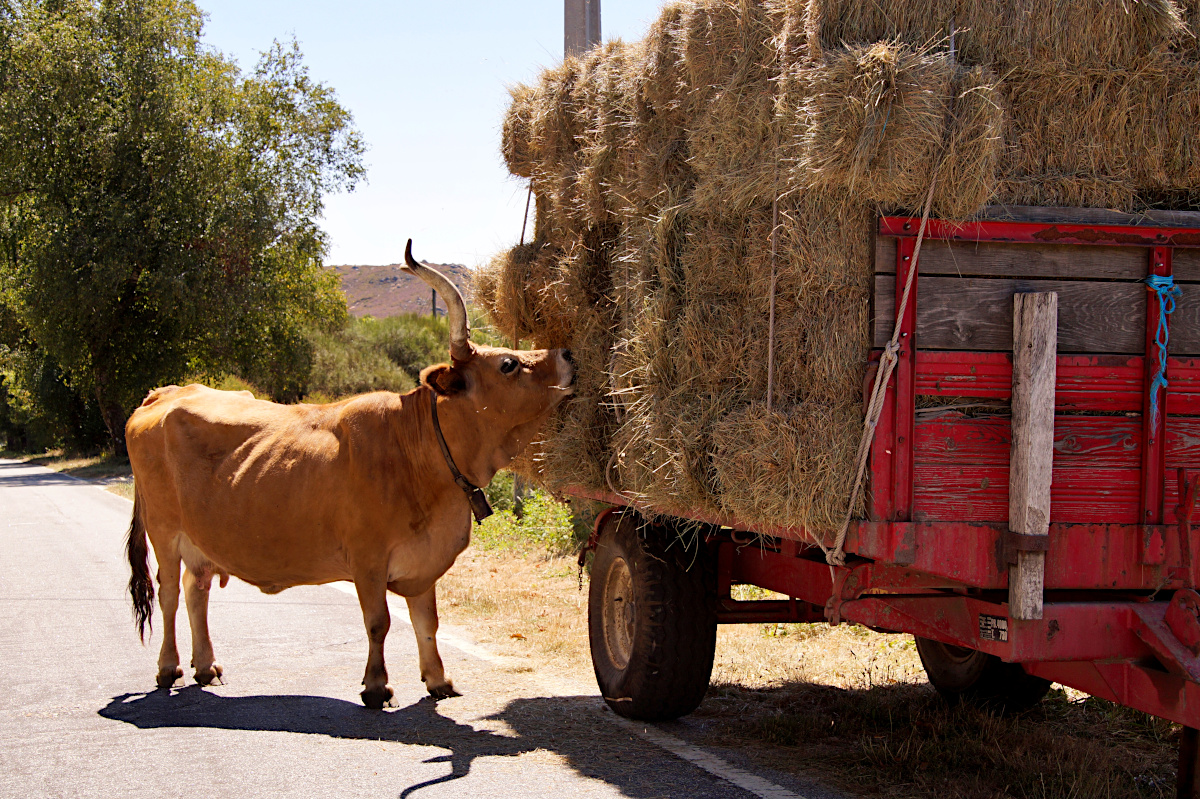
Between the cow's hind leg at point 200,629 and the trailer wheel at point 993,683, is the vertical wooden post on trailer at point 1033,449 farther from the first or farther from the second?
the cow's hind leg at point 200,629

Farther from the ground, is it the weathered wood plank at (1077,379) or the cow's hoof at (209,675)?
the weathered wood plank at (1077,379)

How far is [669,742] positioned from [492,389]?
209cm

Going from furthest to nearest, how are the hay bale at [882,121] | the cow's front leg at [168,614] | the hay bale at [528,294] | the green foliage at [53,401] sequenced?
the green foliage at [53,401] → the cow's front leg at [168,614] → the hay bale at [528,294] → the hay bale at [882,121]

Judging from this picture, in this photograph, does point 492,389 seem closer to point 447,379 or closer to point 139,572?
point 447,379

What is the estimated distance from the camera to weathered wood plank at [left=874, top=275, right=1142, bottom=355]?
392cm

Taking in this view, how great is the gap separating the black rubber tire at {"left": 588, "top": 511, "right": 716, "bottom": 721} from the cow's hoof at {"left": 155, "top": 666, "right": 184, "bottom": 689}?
2684mm

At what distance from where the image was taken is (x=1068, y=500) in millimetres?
3934

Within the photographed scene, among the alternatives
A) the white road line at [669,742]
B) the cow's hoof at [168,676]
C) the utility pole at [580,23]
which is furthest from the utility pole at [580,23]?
the cow's hoof at [168,676]

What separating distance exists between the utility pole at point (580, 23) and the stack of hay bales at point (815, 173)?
6363 millimetres

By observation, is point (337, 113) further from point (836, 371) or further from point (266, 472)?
point (836, 371)

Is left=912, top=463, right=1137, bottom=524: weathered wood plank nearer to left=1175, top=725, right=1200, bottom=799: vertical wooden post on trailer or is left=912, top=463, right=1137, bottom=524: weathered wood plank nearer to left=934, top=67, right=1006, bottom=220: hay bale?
left=1175, top=725, right=1200, bottom=799: vertical wooden post on trailer

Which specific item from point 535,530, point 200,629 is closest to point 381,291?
point 535,530

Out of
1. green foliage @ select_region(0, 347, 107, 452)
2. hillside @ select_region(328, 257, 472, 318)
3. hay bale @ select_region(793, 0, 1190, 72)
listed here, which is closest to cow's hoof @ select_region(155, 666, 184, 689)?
hay bale @ select_region(793, 0, 1190, 72)

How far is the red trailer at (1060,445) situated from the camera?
3.79 meters
